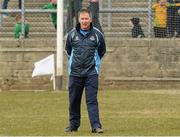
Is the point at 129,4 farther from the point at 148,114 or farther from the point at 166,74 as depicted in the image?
the point at 148,114

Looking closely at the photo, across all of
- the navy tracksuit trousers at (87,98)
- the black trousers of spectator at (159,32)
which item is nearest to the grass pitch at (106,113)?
the navy tracksuit trousers at (87,98)

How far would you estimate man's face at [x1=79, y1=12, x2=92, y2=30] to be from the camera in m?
11.9

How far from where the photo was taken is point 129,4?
22.5 meters

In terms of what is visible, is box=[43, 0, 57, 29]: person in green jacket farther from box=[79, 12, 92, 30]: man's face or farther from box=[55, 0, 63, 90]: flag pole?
box=[79, 12, 92, 30]: man's face

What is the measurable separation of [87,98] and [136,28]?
10.2 meters

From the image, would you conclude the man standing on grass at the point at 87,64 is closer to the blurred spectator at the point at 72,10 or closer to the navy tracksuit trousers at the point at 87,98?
the navy tracksuit trousers at the point at 87,98

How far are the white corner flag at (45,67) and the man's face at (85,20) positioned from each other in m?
9.25

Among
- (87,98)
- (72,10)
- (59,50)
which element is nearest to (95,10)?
(72,10)

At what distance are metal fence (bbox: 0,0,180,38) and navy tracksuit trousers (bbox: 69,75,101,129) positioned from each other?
9.78 m

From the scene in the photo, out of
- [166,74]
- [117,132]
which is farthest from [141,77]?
[117,132]

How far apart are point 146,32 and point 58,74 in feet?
9.88

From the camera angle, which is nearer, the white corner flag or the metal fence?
the white corner flag

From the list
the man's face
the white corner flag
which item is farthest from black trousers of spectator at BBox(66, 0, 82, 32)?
the man's face

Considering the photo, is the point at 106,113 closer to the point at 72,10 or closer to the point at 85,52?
the point at 85,52
